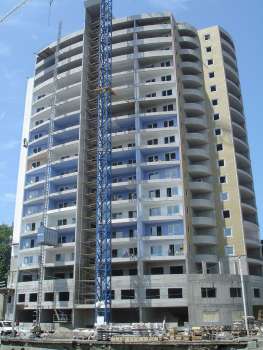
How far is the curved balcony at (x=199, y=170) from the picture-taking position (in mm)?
91375

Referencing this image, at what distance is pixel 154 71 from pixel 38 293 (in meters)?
56.0

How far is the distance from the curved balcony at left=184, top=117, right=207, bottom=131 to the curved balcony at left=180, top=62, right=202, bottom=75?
1338cm

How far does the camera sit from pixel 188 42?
10588 centimetres

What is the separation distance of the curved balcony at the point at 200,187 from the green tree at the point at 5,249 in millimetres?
57470

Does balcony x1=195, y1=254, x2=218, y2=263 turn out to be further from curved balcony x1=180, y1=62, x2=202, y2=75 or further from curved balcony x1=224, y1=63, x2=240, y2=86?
curved balcony x1=224, y1=63, x2=240, y2=86

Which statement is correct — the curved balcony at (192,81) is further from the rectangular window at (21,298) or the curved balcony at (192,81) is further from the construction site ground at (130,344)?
the construction site ground at (130,344)

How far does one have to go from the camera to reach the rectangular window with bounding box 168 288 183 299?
7906 centimetres

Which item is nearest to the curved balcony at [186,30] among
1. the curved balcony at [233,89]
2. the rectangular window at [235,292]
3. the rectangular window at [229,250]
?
the curved balcony at [233,89]

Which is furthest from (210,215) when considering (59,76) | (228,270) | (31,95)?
(31,95)

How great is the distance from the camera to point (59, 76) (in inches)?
4205

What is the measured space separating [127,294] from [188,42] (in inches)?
2505

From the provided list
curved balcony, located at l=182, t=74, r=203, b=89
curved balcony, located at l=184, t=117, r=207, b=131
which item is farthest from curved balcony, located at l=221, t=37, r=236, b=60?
curved balcony, located at l=184, t=117, r=207, b=131

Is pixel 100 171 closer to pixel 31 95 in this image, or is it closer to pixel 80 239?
pixel 80 239

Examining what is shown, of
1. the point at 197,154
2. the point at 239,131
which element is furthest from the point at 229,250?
the point at 239,131
